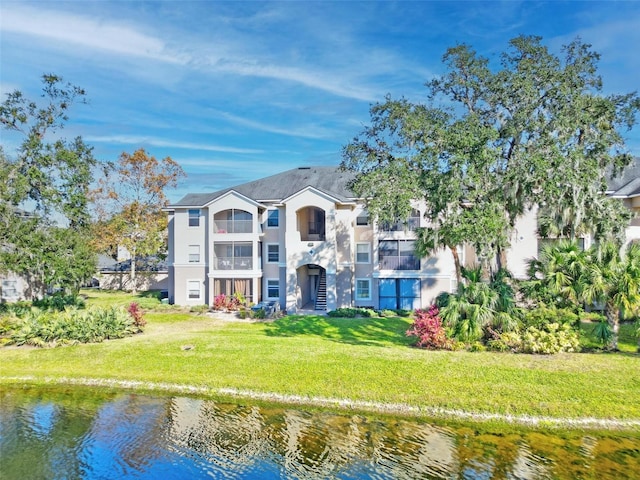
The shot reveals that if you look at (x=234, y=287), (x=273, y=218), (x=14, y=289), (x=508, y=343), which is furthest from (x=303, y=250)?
(x=14, y=289)

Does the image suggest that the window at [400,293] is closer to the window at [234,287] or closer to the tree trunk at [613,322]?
the window at [234,287]

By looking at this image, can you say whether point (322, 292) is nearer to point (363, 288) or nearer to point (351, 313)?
point (363, 288)

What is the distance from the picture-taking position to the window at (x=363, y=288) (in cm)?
3172

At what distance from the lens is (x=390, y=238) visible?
102 ft

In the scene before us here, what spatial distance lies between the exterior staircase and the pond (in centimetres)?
1643

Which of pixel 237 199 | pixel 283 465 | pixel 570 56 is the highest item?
pixel 570 56

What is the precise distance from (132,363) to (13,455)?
7.02 metres

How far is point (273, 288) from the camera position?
3422 centimetres

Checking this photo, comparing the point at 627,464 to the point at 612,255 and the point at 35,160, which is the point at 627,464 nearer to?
the point at 612,255

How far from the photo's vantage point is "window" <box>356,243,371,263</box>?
3194 cm

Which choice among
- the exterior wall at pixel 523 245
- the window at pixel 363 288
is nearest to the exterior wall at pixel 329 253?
the exterior wall at pixel 523 245

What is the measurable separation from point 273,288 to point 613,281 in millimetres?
22414

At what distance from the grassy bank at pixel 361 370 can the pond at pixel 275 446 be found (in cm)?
115

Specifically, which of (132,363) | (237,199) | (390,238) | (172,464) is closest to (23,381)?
(132,363)
